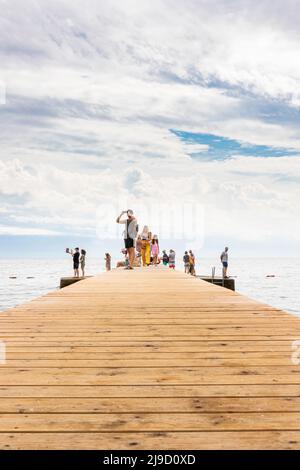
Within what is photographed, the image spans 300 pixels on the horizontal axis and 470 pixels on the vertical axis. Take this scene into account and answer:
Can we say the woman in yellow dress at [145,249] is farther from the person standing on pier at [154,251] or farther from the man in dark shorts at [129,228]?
the man in dark shorts at [129,228]

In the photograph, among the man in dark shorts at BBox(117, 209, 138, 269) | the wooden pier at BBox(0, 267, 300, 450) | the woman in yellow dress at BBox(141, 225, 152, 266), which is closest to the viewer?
the wooden pier at BBox(0, 267, 300, 450)

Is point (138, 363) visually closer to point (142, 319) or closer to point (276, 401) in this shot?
point (276, 401)

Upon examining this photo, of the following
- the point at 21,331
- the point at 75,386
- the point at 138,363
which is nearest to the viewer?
the point at 75,386

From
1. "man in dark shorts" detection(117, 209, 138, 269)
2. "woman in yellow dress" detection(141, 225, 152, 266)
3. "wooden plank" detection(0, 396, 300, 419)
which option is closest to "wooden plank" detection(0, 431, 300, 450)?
"wooden plank" detection(0, 396, 300, 419)

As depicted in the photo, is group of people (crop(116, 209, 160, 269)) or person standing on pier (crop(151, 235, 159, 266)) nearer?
group of people (crop(116, 209, 160, 269))

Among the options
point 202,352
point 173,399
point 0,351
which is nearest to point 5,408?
point 173,399

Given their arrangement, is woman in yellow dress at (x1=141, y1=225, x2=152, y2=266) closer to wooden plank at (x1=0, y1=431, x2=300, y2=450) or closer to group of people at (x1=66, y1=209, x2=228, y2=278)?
group of people at (x1=66, y1=209, x2=228, y2=278)

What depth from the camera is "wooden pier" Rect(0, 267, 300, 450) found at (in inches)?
91.5

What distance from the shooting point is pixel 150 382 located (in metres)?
3.18

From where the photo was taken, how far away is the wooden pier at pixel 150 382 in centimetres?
232

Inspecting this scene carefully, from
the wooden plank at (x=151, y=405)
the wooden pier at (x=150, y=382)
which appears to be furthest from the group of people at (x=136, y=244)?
the wooden plank at (x=151, y=405)

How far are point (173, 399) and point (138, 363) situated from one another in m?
0.89

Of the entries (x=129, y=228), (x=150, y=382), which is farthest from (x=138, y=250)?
(x=150, y=382)

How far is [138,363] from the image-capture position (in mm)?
3713
